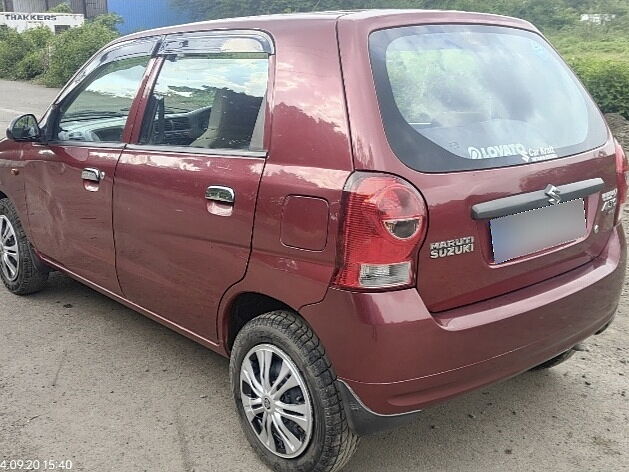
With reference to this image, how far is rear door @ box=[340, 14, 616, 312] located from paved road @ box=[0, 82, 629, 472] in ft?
2.66

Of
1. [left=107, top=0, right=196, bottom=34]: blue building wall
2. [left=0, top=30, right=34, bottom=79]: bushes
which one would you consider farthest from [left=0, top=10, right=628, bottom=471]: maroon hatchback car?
[left=107, top=0, right=196, bottom=34]: blue building wall

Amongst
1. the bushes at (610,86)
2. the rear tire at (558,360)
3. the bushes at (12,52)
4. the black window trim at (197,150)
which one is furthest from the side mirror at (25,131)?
the bushes at (12,52)

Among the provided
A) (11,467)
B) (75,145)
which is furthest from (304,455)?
(75,145)

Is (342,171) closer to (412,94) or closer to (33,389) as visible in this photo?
(412,94)

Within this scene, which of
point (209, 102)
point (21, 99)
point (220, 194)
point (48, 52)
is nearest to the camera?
point (220, 194)

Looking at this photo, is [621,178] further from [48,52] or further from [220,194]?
[48,52]

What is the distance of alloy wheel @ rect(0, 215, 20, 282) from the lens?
4.55m

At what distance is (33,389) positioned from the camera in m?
3.37

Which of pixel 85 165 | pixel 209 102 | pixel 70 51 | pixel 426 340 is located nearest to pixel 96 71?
pixel 85 165

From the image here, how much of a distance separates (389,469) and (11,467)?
1584mm

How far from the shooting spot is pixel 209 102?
3018mm

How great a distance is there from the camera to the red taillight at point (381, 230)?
2201mm

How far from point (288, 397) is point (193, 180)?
1.02 m

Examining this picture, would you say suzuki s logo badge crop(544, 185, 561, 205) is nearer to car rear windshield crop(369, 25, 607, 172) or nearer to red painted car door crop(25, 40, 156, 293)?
car rear windshield crop(369, 25, 607, 172)
